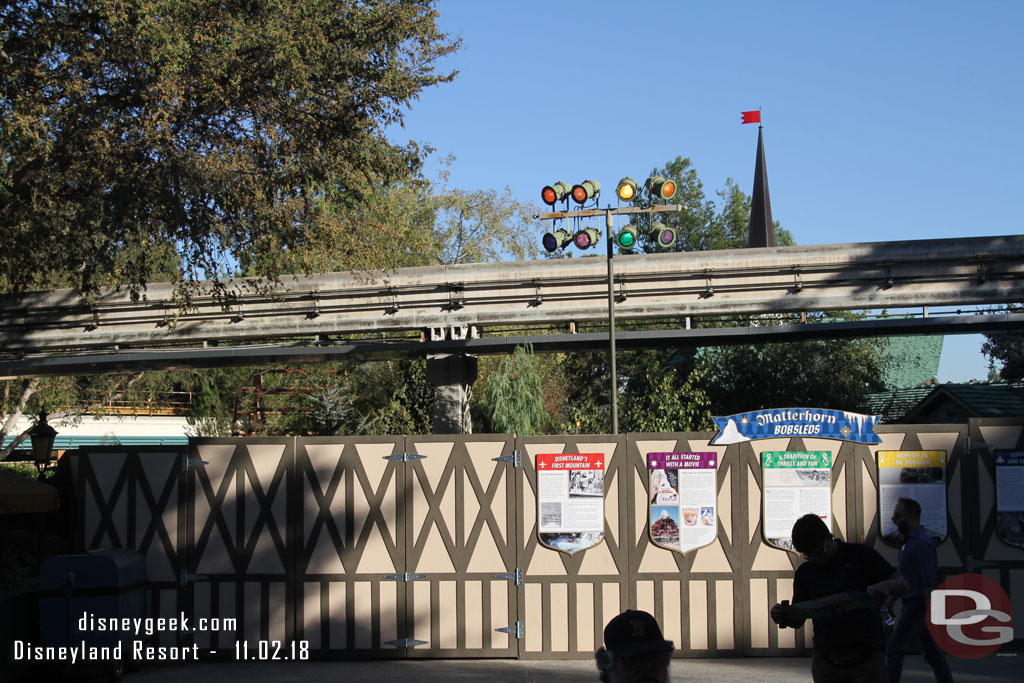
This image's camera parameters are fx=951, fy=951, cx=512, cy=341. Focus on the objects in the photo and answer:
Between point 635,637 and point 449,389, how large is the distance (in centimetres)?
2035

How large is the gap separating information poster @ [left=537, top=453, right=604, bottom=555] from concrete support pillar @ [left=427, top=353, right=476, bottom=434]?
41.2ft

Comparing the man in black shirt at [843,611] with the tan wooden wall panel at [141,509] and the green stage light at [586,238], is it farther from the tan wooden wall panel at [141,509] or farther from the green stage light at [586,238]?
the green stage light at [586,238]

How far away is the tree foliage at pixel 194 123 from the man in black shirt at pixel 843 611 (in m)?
11.6

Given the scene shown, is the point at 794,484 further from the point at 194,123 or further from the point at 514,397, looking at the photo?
the point at 514,397

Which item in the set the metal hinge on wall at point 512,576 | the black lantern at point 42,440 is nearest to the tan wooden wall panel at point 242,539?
the metal hinge on wall at point 512,576

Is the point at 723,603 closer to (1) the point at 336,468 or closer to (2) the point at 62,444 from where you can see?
(1) the point at 336,468

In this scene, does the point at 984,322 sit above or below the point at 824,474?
above

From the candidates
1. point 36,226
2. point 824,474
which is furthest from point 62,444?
point 824,474

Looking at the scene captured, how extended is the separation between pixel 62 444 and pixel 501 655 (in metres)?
50.1

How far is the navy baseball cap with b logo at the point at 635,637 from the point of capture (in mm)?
3588

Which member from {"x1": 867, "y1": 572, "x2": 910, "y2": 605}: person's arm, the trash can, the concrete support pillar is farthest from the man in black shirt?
the concrete support pillar

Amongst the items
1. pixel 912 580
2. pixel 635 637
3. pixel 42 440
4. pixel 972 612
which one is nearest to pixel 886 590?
pixel 635 637

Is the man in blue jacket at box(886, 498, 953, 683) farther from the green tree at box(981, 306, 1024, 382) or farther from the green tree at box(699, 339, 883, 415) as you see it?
the green tree at box(699, 339, 883, 415)

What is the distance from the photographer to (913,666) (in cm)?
1034
